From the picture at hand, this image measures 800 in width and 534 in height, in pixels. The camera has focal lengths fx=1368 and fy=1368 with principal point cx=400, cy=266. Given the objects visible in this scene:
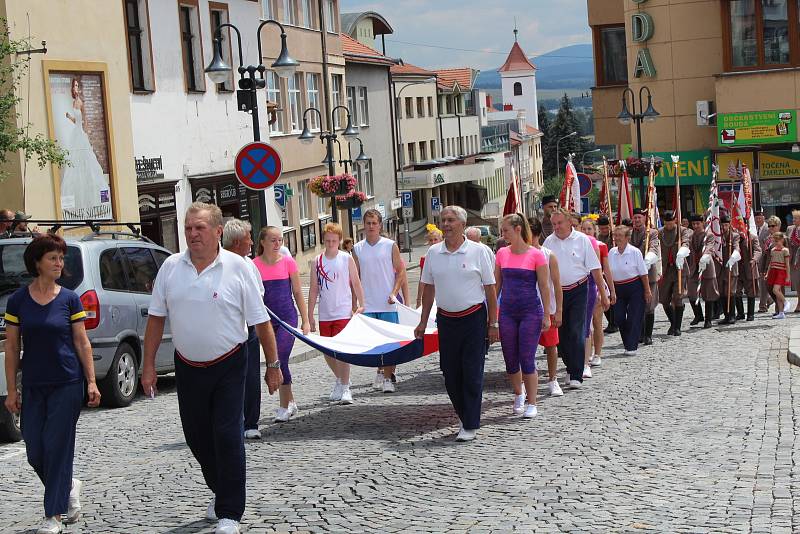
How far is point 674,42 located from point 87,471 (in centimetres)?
3638

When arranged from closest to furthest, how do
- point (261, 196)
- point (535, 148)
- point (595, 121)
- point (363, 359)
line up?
1. point (363, 359)
2. point (261, 196)
3. point (595, 121)
4. point (535, 148)

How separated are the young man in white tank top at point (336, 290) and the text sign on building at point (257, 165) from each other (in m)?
5.17

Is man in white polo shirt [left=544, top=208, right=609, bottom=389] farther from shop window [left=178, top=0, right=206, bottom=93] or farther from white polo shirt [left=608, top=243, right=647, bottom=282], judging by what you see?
shop window [left=178, top=0, right=206, bottom=93]

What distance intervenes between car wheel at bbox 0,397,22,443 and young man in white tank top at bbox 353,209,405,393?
376 centimetres

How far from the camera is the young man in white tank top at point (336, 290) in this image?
13266 millimetres

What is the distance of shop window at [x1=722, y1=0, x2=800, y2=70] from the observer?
40.8 meters

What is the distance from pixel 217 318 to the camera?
7.55 m

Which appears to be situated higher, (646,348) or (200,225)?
(200,225)

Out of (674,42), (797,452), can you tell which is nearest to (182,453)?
(797,452)

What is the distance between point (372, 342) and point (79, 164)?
1279 centimetres

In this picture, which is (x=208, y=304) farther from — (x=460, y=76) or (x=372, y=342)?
(x=460, y=76)

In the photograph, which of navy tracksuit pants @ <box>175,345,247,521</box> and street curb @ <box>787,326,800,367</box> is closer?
navy tracksuit pants @ <box>175,345,247,521</box>

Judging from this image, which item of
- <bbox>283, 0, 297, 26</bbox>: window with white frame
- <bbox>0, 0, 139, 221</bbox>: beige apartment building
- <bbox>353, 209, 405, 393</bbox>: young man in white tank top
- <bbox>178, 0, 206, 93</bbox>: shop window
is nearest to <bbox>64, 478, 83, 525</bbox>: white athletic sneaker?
<bbox>353, 209, 405, 393</bbox>: young man in white tank top

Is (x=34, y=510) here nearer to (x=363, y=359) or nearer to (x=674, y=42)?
(x=363, y=359)
